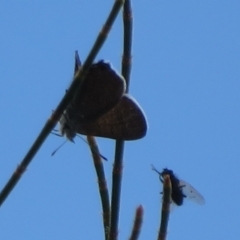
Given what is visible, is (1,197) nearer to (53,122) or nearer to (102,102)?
(53,122)

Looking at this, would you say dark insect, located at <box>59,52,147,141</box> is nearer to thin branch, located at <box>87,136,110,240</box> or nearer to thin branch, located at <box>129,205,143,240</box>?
thin branch, located at <box>87,136,110,240</box>

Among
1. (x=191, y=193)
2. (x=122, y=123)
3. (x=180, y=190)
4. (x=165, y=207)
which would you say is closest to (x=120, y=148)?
(x=122, y=123)

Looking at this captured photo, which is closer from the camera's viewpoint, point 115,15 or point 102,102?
point 115,15

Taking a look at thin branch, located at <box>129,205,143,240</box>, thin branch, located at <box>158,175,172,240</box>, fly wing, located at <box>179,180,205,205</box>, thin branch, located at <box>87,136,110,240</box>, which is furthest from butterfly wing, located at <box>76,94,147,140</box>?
fly wing, located at <box>179,180,205,205</box>

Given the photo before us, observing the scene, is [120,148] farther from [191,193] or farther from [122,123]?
[191,193]

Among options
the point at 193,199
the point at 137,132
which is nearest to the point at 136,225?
the point at 137,132

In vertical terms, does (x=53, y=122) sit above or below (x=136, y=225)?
above
